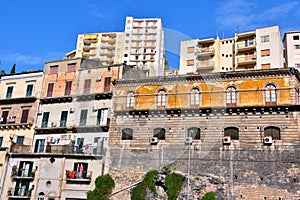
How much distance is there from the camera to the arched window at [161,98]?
31.6m

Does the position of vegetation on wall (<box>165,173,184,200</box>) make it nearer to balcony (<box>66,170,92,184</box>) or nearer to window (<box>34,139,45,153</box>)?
balcony (<box>66,170,92,184</box>)

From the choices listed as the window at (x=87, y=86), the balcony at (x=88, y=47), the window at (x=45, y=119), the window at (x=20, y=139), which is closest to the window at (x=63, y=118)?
the window at (x=45, y=119)

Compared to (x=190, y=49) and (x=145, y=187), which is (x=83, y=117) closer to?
(x=145, y=187)

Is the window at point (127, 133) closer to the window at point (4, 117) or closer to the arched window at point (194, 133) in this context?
the arched window at point (194, 133)

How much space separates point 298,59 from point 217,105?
31.8 meters

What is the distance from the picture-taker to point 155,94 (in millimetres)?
32094

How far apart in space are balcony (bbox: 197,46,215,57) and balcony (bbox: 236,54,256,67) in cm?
428

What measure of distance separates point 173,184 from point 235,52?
35505mm

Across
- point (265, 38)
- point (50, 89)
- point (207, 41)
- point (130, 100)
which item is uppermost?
point (207, 41)

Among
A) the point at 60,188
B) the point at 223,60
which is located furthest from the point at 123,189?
the point at 223,60

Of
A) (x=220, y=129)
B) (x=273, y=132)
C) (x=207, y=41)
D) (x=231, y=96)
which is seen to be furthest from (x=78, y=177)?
(x=207, y=41)

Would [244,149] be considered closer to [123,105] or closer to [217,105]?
[217,105]

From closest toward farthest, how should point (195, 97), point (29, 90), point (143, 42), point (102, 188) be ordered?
point (102, 188) < point (195, 97) < point (29, 90) < point (143, 42)

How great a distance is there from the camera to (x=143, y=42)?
81625mm
